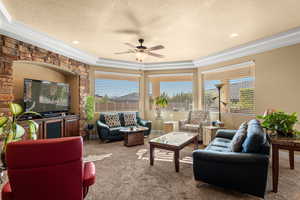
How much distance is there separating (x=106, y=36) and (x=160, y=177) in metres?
3.23

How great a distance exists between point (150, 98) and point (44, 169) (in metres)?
5.30

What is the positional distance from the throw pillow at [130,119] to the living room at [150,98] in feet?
0.13

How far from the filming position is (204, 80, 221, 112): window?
5254 mm

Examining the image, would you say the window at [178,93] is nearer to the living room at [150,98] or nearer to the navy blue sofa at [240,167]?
the living room at [150,98]

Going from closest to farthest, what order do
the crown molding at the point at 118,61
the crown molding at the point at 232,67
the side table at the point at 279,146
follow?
1. the side table at the point at 279,146
2. the crown molding at the point at 118,61
3. the crown molding at the point at 232,67

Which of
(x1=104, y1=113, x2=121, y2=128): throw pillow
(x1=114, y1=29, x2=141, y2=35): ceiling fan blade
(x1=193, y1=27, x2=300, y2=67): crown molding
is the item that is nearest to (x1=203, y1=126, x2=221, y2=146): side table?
(x1=193, y1=27, x2=300, y2=67): crown molding

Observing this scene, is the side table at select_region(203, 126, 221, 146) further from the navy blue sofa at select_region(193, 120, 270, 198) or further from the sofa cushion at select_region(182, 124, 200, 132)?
the navy blue sofa at select_region(193, 120, 270, 198)

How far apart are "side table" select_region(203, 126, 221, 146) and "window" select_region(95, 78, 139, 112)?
2.95m

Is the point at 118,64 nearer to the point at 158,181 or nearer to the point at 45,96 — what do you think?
the point at 45,96

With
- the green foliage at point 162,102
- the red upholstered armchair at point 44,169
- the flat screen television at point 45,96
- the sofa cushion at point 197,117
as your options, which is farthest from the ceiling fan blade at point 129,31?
the sofa cushion at point 197,117

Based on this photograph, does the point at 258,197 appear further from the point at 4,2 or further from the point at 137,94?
the point at 137,94

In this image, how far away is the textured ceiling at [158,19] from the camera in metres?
2.36

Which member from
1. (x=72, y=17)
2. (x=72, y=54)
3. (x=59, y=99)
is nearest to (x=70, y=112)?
(x=59, y=99)

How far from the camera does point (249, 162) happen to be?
1928 mm
